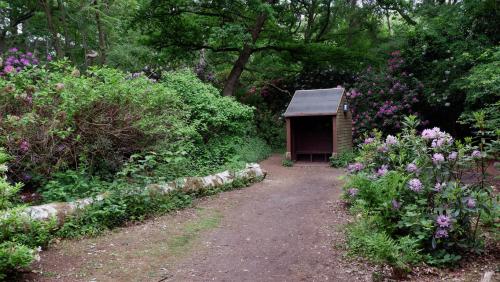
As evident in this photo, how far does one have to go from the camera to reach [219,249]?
4.42 metres

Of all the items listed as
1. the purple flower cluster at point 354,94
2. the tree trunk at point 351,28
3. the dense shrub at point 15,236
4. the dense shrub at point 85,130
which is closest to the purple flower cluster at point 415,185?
the dense shrub at point 85,130

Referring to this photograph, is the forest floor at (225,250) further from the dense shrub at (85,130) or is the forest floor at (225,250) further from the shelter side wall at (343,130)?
the shelter side wall at (343,130)

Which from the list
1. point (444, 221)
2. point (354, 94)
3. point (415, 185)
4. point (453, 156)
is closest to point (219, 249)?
point (415, 185)

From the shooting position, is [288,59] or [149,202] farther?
[288,59]

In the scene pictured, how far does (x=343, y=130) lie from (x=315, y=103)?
4.12 feet

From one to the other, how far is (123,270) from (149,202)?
186 centimetres

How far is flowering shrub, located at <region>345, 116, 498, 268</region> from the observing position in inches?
148

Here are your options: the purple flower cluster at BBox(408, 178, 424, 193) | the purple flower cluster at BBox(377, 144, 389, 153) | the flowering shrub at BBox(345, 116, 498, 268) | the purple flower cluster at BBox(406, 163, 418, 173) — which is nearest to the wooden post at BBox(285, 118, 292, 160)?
the purple flower cluster at BBox(377, 144, 389, 153)

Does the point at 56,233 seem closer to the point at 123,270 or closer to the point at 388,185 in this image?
the point at 123,270

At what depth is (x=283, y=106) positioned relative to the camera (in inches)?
669

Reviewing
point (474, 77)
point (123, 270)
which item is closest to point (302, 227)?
point (123, 270)

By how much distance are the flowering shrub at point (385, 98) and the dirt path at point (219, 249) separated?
755 centimetres

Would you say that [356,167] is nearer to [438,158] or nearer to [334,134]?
[438,158]

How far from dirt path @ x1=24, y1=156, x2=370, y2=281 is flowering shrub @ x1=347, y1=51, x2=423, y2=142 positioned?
24.8 feet
